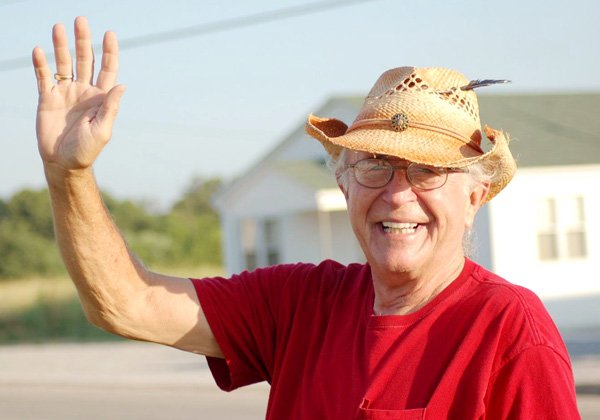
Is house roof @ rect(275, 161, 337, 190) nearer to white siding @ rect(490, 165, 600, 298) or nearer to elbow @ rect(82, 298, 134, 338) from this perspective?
white siding @ rect(490, 165, 600, 298)

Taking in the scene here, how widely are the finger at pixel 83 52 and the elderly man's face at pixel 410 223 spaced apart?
832mm

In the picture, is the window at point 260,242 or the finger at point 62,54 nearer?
the finger at point 62,54

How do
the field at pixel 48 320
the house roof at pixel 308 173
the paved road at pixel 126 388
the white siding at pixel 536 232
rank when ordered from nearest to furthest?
the paved road at pixel 126 388, the white siding at pixel 536 232, the house roof at pixel 308 173, the field at pixel 48 320

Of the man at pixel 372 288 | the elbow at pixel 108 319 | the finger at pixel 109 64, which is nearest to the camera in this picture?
the man at pixel 372 288

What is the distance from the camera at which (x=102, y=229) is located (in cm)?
326

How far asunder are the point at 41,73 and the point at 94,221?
444mm

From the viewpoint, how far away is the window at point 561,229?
2234cm

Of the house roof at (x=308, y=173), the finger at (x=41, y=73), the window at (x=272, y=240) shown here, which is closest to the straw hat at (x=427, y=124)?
the finger at (x=41, y=73)

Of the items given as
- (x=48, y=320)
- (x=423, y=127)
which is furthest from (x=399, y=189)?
(x=48, y=320)

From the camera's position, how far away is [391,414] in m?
2.80

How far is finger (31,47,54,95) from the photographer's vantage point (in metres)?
3.15

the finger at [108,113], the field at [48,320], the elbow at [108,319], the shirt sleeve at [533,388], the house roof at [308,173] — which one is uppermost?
the finger at [108,113]

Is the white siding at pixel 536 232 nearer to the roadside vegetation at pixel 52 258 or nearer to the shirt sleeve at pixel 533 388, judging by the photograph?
the roadside vegetation at pixel 52 258

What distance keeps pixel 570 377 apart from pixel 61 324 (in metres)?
28.4
